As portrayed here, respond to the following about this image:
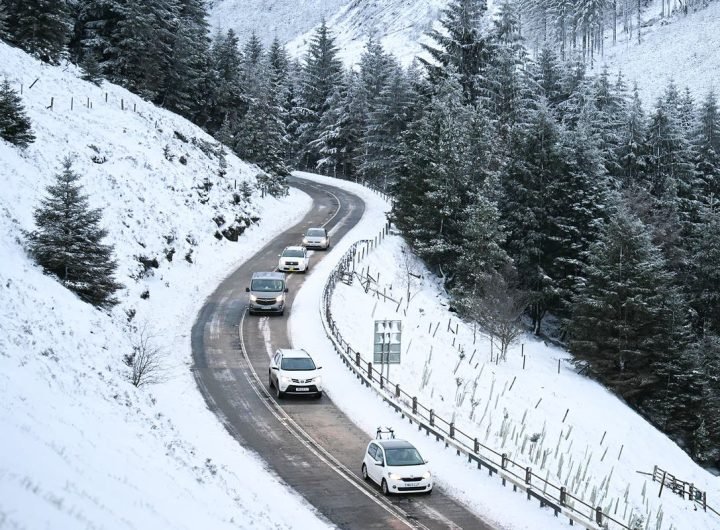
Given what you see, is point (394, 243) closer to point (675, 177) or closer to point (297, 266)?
point (297, 266)

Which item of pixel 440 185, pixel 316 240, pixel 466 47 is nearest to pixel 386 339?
pixel 440 185

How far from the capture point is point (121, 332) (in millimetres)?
27156

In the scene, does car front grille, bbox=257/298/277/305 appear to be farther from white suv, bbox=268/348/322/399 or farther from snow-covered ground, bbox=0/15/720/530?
white suv, bbox=268/348/322/399

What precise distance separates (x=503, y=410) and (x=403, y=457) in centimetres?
1384

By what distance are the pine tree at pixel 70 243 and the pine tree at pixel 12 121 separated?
8162 mm

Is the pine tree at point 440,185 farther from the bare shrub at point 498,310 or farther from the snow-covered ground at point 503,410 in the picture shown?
the bare shrub at point 498,310

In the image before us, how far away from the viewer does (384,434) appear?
72.2ft

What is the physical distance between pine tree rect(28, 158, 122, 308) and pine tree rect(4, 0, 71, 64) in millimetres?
25003

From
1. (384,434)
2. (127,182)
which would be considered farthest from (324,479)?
(127,182)

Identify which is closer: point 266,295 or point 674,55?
point 266,295

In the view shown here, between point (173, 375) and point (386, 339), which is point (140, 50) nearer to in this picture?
point (173, 375)

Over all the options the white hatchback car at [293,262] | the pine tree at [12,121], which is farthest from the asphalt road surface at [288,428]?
the pine tree at [12,121]

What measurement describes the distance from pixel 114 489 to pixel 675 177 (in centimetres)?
6025

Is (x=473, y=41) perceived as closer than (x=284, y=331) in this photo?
No
